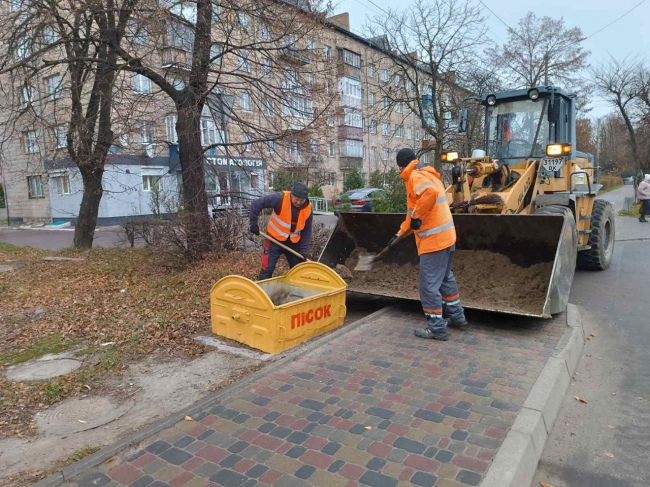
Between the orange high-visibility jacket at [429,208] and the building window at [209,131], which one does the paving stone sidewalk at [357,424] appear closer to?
the orange high-visibility jacket at [429,208]

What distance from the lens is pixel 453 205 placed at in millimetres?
6484

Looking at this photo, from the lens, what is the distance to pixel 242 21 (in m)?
7.98

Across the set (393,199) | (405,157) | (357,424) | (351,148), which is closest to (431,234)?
(405,157)

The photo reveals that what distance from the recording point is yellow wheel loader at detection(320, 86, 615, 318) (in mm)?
5277

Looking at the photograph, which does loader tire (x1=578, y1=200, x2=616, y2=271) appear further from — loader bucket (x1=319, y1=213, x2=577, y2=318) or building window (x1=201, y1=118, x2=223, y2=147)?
building window (x1=201, y1=118, x2=223, y2=147)

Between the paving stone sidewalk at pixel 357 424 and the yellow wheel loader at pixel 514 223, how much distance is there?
2.98 ft

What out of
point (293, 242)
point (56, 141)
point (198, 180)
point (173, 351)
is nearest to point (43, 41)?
point (56, 141)

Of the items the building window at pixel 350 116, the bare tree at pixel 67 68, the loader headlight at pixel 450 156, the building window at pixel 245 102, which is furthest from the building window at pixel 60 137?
the loader headlight at pixel 450 156

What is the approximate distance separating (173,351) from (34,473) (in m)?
2.00

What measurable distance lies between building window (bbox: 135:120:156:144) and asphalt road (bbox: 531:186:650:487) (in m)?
7.44

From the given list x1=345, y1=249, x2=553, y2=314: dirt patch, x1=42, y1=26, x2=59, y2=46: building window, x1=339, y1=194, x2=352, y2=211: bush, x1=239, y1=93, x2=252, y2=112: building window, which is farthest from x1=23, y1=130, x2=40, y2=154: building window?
x1=339, y1=194, x2=352, y2=211: bush

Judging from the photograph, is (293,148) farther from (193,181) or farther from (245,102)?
(245,102)

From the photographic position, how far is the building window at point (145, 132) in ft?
27.8

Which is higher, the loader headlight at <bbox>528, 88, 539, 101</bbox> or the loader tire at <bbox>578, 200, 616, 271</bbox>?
the loader headlight at <bbox>528, 88, 539, 101</bbox>
